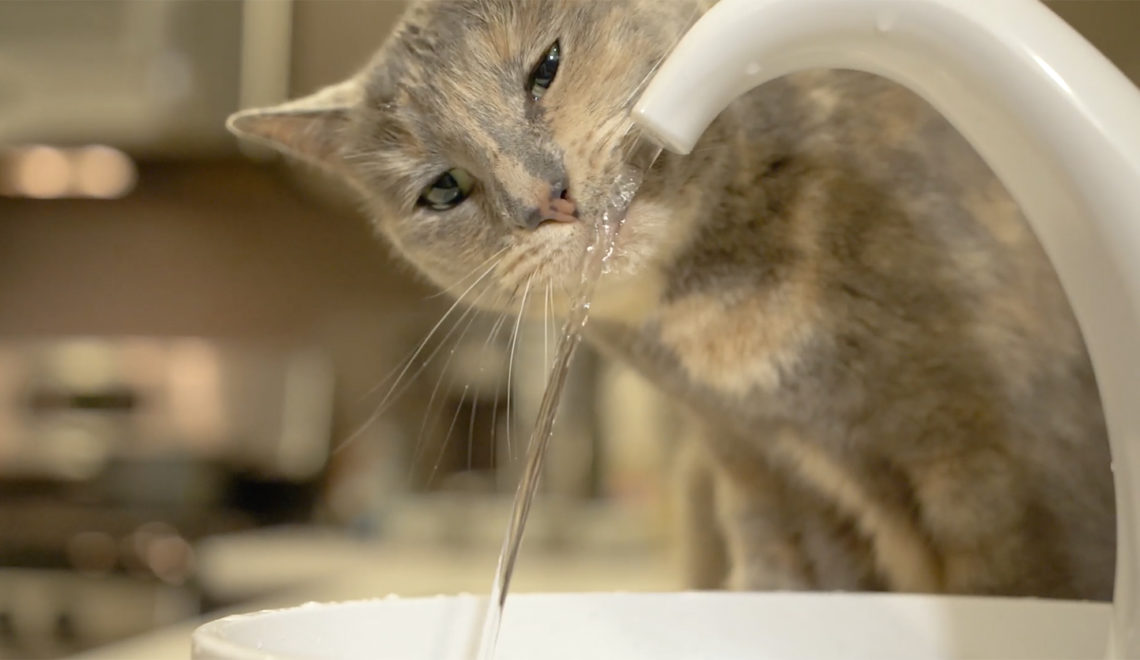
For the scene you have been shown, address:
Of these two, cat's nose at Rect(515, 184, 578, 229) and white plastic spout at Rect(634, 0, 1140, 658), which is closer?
white plastic spout at Rect(634, 0, 1140, 658)

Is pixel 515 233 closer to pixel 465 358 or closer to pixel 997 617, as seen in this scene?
pixel 997 617

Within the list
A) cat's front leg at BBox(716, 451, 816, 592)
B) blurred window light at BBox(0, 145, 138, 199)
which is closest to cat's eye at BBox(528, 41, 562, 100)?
cat's front leg at BBox(716, 451, 816, 592)

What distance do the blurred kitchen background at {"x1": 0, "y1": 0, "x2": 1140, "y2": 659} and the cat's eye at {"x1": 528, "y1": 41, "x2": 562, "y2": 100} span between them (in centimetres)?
88

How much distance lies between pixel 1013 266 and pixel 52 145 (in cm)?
216

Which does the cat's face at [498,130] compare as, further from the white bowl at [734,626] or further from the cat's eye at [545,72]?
the white bowl at [734,626]

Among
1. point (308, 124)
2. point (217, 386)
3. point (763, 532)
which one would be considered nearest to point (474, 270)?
point (308, 124)

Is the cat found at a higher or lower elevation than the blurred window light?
lower

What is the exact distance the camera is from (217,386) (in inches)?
101

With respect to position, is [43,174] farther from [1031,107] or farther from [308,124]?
[1031,107]

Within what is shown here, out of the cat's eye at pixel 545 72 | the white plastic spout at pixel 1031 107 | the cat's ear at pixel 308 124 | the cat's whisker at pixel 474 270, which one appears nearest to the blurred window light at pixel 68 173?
the cat's ear at pixel 308 124

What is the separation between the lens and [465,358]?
1915mm

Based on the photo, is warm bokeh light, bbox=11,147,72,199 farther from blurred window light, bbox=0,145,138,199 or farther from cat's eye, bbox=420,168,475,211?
cat's eye, bbox=420,168,475,211

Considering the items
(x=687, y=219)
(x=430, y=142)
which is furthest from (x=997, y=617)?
(x=430, y=142)

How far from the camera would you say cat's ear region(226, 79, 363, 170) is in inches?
38.2
